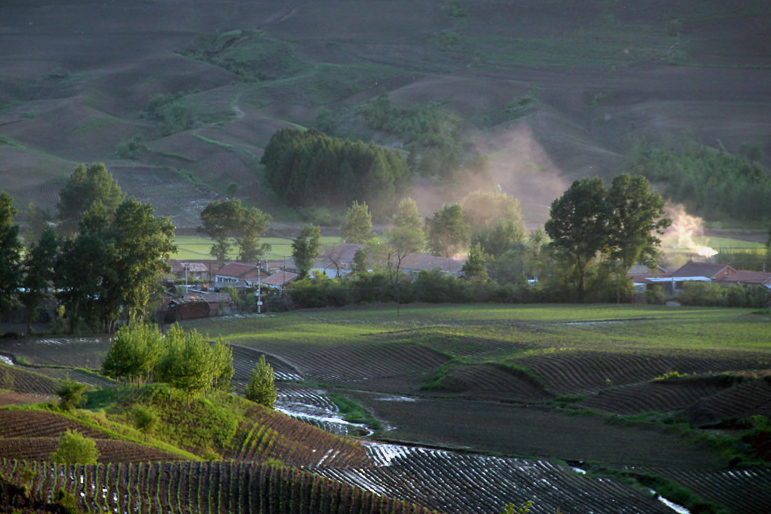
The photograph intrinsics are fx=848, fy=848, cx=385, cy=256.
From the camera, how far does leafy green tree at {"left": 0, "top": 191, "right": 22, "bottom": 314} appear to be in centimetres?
3731

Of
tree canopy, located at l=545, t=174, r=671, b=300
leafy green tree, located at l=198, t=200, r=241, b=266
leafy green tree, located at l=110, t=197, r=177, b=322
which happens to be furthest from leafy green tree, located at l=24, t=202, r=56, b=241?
tree canopy, located at l=545, t=174, r=671, b=300

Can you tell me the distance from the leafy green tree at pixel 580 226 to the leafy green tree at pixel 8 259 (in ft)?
103

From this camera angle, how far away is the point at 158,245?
39.4 metres

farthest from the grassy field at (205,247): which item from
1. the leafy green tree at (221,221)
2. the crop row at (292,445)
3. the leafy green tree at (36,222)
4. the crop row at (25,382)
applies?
the crop row at (292,445)

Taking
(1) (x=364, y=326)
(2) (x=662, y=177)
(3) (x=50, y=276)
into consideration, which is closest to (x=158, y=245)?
(3) (x=50, y=276)

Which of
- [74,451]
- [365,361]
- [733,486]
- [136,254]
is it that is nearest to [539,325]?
[365,361]

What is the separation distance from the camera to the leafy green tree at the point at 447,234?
231 ft

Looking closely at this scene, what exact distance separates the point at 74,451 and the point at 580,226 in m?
42.7

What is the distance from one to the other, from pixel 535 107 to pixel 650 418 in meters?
127

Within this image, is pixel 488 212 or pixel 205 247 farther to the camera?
pixel 488 212

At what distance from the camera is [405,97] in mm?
155875

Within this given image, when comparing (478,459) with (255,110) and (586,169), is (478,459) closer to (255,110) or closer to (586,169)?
(586,169)

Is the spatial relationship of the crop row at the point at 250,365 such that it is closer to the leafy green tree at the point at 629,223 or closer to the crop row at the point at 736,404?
the crop row at the point at 736,404

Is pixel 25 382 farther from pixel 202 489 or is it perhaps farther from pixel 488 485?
pixel 488 485
